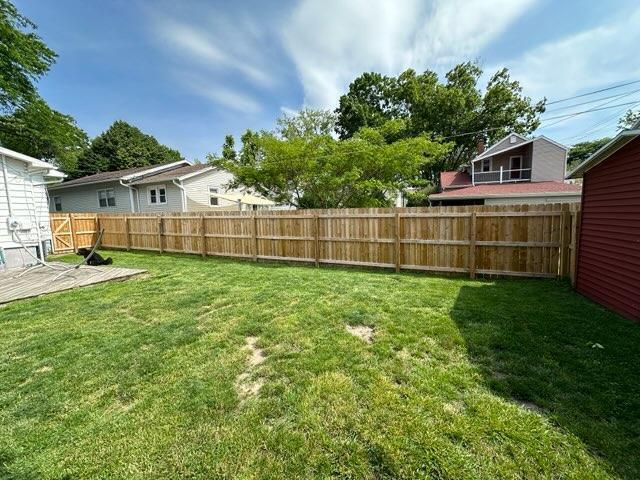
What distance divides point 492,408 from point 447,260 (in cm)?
498

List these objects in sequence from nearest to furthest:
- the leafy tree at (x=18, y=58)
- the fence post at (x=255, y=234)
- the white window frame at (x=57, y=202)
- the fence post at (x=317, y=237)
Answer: the fence post at (x=317, y=237) < the fence post at (x=255, y=234) < the leafy tree at (x=18, y=58) < the white window frame at (x=57, y=202)

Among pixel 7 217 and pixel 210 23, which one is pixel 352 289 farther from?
pixel 7 217

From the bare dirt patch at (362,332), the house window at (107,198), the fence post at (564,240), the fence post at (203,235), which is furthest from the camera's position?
the house window at (107,198)

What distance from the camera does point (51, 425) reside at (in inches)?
89.3

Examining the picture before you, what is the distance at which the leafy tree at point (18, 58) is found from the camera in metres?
12.2

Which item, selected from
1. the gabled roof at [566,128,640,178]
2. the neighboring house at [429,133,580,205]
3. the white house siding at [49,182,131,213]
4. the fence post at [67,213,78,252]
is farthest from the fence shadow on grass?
the white house siding at [49,182,131,213]

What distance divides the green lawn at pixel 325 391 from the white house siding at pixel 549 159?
1968cm

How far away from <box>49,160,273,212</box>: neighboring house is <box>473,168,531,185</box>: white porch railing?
606 inches

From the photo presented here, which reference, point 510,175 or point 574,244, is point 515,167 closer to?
point 510,175

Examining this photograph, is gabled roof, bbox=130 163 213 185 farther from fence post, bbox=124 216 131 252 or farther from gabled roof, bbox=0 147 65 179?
gabled roof, bbox=0 147 65 179

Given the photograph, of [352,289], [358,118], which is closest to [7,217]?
[352,289]

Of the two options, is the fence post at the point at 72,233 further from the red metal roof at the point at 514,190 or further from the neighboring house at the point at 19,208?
the red metal roof at the point at 514,190

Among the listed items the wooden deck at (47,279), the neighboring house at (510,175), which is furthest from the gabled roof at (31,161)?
the neighboring house at (510,175)

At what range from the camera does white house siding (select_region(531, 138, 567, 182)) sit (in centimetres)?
1978
